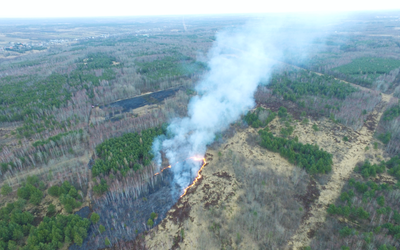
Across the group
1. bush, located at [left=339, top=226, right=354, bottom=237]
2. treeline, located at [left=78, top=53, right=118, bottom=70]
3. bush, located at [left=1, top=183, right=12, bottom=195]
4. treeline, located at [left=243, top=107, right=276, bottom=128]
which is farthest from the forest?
treeline, located at [left=78, top=53, right=118, bottom=70]

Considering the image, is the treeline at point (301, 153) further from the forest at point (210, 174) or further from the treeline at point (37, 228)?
the treeline at point (37, 228)

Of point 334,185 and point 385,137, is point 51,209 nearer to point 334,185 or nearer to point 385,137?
point 334,185

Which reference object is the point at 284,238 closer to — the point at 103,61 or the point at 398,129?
the point at 398,129

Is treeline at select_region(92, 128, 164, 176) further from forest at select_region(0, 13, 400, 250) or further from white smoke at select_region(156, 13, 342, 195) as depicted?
white smoke at select_region(156, 13, 342, 195)

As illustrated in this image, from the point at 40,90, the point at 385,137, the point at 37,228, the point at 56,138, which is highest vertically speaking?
the point at 40,90

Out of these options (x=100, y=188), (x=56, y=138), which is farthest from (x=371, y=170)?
(x=56, y=138)

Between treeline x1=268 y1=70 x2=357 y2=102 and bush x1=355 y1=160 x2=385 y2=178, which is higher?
treeline x1=268 y1=70 x2=357 y2=102
